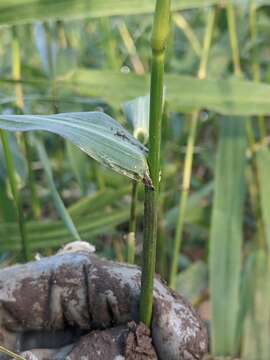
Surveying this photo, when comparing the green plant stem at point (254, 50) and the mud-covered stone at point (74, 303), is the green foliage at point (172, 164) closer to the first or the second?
the green plant stem at point (254, 50)

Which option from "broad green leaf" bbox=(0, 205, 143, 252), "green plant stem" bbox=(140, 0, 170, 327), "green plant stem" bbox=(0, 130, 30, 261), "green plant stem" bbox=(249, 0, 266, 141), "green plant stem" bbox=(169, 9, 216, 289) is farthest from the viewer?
"green plant stem" bbox=(249, 0, 266, 141)

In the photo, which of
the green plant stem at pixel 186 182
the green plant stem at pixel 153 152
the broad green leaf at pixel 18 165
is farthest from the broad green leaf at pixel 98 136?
the green plant stem at pixel 186 182

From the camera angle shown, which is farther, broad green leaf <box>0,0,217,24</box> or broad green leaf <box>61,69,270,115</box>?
broad green leaf <box>61,69,270,115</box>

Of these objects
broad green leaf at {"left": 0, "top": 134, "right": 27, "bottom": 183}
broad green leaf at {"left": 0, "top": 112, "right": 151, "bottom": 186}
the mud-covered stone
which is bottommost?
broad green leaf at {"left": 0, "top": 134, "right": 27, "bottom": 183}

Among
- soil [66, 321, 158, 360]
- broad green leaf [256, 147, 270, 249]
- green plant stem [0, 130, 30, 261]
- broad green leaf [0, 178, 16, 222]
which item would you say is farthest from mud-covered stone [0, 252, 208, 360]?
broad green leaf [256, 147, 270, 249]

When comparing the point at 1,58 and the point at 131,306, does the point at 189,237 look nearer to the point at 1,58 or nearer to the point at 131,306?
the point at 1,58

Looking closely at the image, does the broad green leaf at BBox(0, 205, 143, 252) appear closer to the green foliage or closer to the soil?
the green foliage

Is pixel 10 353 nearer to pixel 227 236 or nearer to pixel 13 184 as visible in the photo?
pixel 13 184

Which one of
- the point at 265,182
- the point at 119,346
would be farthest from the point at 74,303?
the point at 265,182
